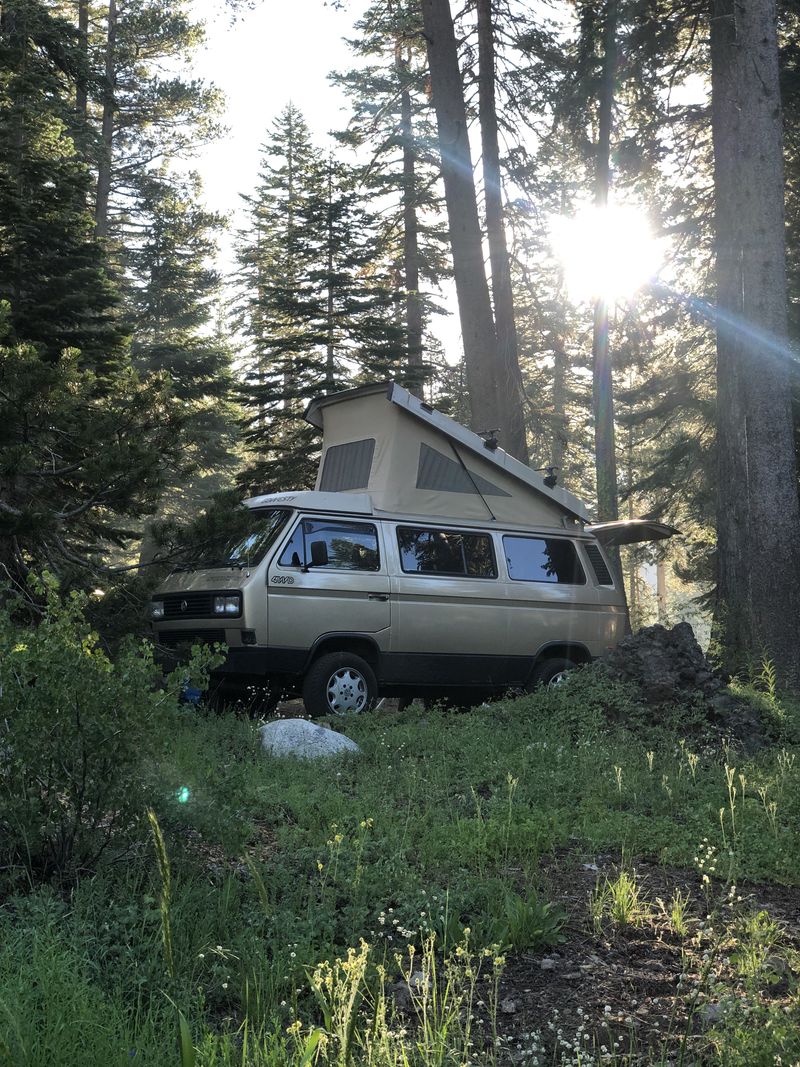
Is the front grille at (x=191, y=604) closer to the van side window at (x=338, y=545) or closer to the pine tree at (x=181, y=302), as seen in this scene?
the van side window at (x=338, y=545)

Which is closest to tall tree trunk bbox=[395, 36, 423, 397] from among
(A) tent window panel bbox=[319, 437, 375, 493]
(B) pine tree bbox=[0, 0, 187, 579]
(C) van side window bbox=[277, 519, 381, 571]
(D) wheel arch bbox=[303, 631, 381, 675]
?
(B) pine tree bbox=[0, 0, 187, 579]

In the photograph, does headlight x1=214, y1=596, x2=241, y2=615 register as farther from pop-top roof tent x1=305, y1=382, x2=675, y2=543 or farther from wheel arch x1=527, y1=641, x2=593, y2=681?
wheel arch x1=527, y1=641, x2=593, y2=681

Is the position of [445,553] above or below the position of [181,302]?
below

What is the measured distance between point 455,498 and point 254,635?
337cm

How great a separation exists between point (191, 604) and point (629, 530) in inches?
262

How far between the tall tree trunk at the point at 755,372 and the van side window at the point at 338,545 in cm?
433

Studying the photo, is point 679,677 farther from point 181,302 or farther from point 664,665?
point 181,302

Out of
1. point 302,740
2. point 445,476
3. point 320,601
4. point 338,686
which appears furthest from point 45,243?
point 302,740

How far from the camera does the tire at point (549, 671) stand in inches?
464

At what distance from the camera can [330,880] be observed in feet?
14.0

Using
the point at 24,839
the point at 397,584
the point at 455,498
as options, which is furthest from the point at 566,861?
the point at 455,498

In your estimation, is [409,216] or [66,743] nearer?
[66,743]

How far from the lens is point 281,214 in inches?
1336

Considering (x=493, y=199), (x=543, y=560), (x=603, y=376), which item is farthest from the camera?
(x=493, y=199)
